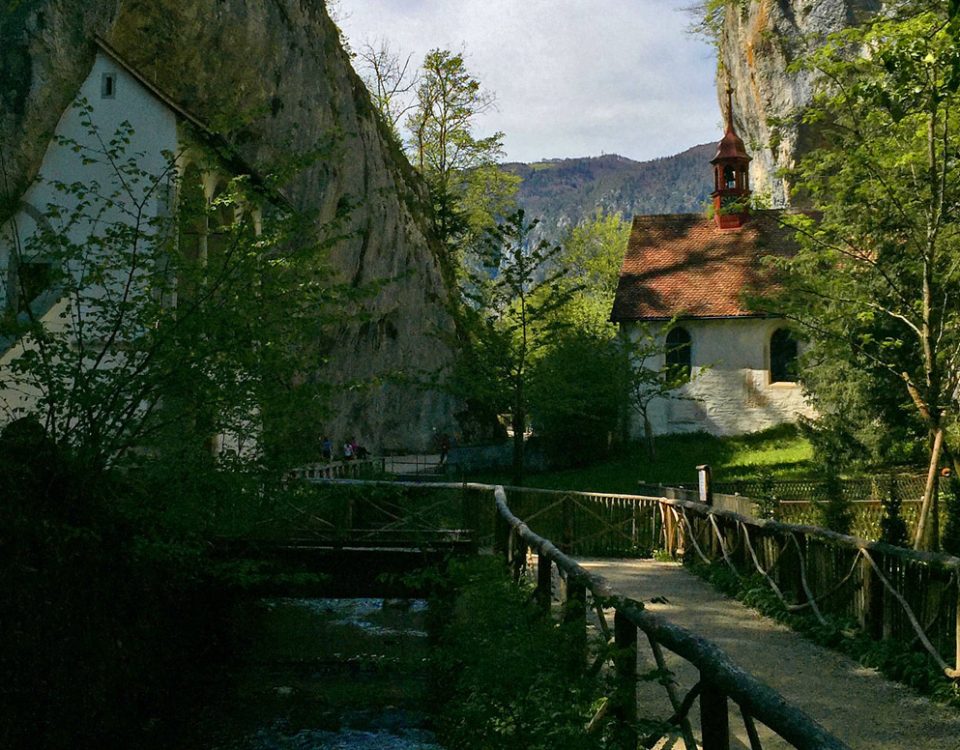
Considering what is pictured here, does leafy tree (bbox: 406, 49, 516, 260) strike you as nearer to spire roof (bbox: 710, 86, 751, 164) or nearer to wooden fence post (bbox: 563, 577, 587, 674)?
spire roof (bbox: 710, 86, 751, 164)

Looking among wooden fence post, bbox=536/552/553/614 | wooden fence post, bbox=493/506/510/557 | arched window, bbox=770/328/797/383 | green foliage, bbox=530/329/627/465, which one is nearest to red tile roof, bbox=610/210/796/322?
arched window, bbox=770/328/797/383

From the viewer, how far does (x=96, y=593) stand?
904cm

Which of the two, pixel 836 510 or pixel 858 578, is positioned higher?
pixel 836 510

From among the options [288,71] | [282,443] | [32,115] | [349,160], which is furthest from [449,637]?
[349,160]

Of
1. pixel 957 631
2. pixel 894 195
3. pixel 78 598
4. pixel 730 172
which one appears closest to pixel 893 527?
pixel 957 631

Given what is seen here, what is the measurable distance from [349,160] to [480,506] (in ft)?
72.6

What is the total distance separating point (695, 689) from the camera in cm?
416

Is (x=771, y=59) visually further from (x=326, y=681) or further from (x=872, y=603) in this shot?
(x=326, y=681)

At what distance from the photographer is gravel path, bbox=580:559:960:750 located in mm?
6445

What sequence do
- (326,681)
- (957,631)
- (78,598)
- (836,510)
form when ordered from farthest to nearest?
(836,510) → (326,681) → (78,598) → (957,631)

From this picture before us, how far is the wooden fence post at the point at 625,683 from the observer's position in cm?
456

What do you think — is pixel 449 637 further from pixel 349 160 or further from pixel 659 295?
pixel 659 295

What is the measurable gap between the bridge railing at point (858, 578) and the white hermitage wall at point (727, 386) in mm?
26560

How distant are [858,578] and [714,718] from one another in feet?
20.2
